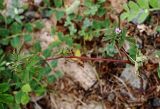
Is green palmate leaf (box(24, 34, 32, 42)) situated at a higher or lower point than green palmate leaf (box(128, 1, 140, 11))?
lower

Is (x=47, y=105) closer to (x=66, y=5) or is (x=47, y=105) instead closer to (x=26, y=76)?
(x=26, y=76)

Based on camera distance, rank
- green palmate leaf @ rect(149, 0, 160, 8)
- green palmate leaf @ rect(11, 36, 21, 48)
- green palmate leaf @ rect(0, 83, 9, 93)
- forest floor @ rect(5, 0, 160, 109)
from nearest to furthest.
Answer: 1. green palmate leaf @ rect(149, 0, 160, 8)
2. green palmate leaf @ rect(0, 83, 9, 93)
3. forest floor @ rect(5, 0, 160, 109)
4. green palmate leaf @ rect(11, 36, 21, 48)

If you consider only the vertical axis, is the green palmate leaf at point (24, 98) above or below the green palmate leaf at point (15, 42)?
below

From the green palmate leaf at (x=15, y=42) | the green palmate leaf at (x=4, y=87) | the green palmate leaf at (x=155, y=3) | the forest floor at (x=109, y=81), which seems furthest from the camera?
the green palmate leaf at (x=15, y=42)

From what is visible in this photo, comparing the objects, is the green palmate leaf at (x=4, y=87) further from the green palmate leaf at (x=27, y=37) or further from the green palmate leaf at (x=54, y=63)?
the green palmate leaf at (x=27, y=37)

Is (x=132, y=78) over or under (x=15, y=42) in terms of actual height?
under

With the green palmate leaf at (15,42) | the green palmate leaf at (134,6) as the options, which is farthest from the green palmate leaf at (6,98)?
the green palmate leaf at (134,6)

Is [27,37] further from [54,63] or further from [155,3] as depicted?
[155,3]

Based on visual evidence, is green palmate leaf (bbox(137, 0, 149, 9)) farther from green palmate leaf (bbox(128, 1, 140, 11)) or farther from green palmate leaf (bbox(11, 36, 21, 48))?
green palmate leaf (bbox(11, 36, 21, 48))

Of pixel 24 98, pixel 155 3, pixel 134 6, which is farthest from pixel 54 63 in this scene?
pixel 155 3

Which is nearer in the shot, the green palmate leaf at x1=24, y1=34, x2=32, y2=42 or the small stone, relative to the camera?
the small stone

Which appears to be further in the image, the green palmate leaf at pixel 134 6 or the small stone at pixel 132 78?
the small stone at pixel 132 78

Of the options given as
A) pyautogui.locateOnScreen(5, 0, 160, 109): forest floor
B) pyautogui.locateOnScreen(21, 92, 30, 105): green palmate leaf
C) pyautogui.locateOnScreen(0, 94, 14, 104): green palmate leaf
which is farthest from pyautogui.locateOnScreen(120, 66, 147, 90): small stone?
pyautogui.locateOnScreen(0, 94, 14, 104): green palmate leaf
